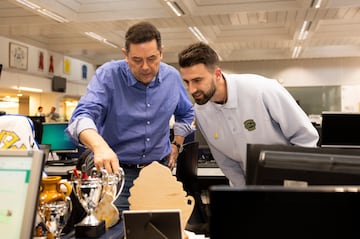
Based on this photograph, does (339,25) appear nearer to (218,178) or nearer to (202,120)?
(218,178)

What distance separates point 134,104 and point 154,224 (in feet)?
3.06

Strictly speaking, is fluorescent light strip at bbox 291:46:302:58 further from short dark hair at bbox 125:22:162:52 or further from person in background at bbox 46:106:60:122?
short dark hair at bbox 125:22:162:52

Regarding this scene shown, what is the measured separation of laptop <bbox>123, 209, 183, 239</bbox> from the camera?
1159 millimetres

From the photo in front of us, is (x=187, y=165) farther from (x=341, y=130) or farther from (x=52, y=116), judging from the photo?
(x=52, y=116)

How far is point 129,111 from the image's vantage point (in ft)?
6.51

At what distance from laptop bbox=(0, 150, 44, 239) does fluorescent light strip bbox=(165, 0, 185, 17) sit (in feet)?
17.7

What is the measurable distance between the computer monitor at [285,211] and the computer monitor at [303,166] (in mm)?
361

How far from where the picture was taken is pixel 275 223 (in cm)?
56

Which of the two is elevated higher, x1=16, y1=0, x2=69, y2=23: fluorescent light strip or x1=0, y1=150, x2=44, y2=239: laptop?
x1=16, y1=0, x2=69, y2=23: fluorescent light strip

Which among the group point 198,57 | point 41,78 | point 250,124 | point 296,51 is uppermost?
point 296,51

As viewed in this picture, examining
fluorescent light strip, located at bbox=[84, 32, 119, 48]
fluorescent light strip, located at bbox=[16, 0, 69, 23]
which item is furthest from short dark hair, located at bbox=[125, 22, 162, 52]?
fluorescent light strip, located at bbox=[84, 32, 119, 48]

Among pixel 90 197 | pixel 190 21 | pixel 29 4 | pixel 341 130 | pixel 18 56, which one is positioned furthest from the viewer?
pixel 18 56

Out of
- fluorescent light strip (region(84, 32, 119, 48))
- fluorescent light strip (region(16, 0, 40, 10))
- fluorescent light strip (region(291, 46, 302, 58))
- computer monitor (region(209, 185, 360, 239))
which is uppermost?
fluorescent light strip (region(291, 46, 302, 58))

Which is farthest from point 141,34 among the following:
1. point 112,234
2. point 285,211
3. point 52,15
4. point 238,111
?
point 52,15
